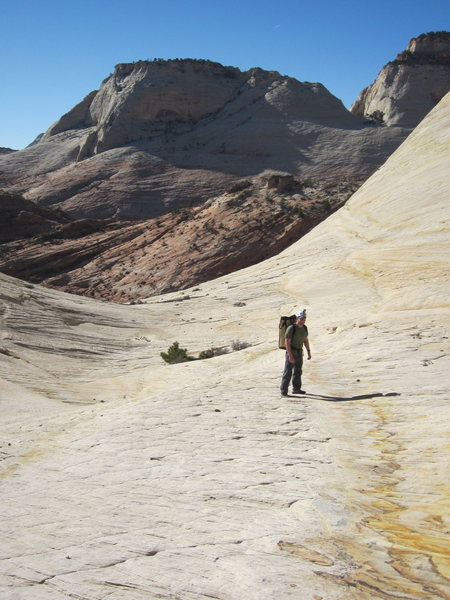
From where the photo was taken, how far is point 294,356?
8906 mm

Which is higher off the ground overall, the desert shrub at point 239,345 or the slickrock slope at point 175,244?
the slickrock slope at point 175,244

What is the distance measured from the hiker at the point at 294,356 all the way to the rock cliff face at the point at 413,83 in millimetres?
62193

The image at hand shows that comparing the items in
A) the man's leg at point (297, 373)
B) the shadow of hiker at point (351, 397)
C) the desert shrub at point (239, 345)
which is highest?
the man's leg at point (297, 373)

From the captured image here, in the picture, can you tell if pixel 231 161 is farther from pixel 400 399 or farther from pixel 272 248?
pixel 400 399

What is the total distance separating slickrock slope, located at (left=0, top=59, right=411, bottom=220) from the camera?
2276 inches

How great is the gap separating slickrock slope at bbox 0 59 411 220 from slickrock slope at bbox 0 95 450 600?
42.6 metres

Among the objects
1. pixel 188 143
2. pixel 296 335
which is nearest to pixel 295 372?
pixel 296 335

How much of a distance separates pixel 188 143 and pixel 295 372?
5965cm

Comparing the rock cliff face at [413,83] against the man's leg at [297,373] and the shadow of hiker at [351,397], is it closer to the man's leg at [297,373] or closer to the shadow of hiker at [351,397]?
the man's leg at [297,373]

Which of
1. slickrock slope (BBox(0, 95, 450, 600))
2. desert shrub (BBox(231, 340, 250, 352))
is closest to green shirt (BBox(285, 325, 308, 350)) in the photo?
slickrock slope (BBox(0, 95, 450, 600))

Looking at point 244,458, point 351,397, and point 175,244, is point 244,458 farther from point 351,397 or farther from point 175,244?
point 175,244

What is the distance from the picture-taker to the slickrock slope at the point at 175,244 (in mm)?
35969

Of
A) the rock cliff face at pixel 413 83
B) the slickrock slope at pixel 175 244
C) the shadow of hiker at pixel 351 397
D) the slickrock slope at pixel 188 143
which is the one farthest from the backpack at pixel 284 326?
the rock cliff face at pixel 413 83

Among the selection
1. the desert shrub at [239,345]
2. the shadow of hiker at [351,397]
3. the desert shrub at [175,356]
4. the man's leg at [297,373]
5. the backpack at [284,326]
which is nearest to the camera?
the shadow of hiker at [351,397]
